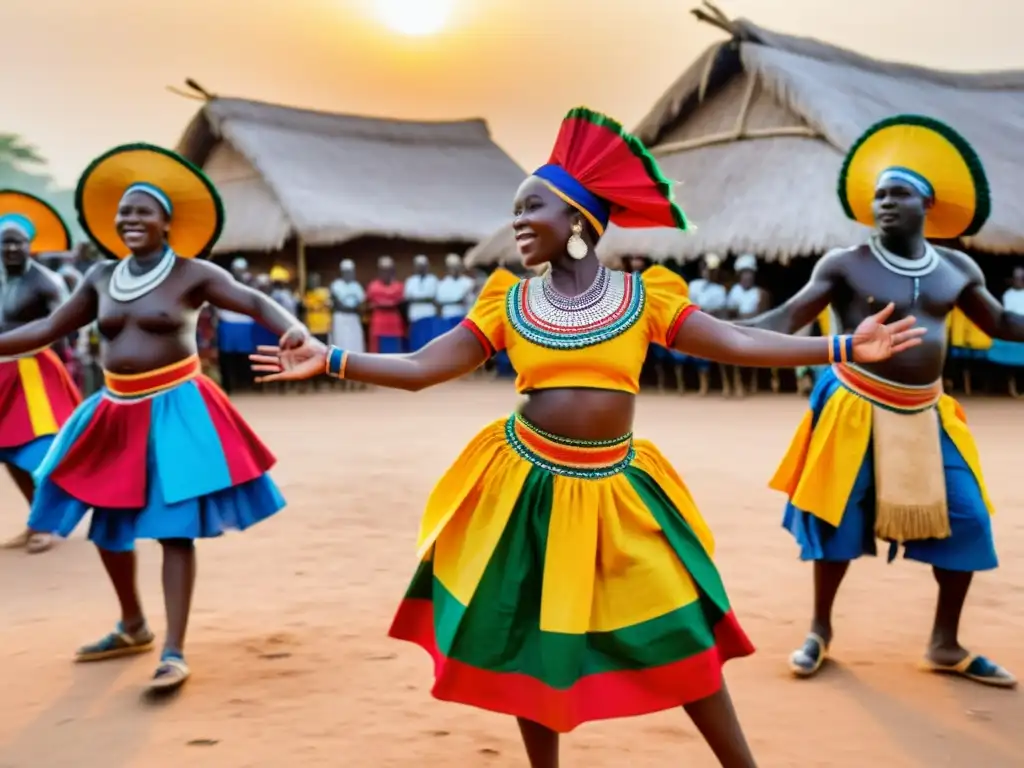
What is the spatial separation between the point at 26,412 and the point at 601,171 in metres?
4.37

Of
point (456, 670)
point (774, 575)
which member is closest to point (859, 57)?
point (774, 575)

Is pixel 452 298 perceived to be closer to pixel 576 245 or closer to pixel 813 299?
pixel 813 299

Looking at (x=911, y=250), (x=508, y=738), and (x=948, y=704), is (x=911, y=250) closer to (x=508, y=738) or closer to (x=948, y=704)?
(x=948, y=704)

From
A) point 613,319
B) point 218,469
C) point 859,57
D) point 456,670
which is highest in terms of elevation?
point 859,57

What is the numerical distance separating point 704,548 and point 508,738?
1070 mm

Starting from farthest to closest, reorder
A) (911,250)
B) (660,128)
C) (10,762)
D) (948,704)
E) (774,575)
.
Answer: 1. (660,128)
2. (774,575)
3. (911,250)
4. (948,704)
5. (10,762)

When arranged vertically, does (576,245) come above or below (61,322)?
above

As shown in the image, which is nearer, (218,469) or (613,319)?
(613,319)

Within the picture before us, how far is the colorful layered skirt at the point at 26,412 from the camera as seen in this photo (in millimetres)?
5516

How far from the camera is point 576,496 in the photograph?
2.49 m

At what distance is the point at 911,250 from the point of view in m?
3.57

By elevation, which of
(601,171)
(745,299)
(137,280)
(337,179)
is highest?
(337,179)

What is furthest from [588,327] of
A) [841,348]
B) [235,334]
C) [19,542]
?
[235,334]

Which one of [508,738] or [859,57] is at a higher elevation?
[859,57]
